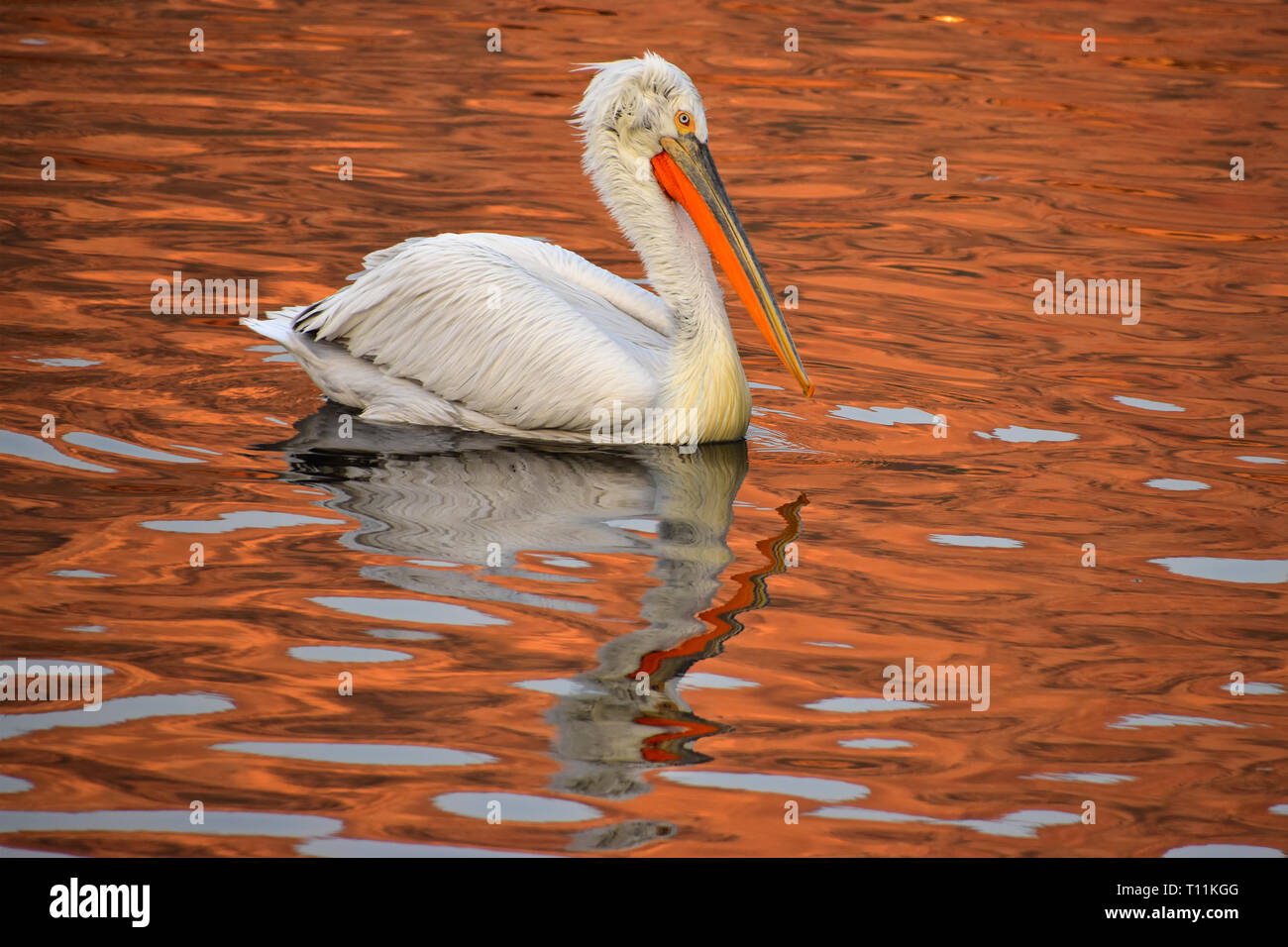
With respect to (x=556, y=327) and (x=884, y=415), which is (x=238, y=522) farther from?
(x=884, y=415)

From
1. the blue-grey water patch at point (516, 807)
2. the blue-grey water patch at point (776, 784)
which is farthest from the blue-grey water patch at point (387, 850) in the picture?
the blue-grey water patch at point (776, 784)

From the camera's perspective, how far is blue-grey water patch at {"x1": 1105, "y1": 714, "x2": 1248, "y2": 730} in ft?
13.7

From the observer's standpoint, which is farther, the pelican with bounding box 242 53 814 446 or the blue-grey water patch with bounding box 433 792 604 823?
the pelican with bounding box 242 53 814 446

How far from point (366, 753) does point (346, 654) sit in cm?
51

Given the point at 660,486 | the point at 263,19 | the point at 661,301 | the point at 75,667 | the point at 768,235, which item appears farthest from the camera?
the point at 263,19

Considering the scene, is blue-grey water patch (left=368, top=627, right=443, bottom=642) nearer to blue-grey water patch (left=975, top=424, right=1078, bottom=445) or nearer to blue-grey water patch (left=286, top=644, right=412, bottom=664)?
blue-grey water patch (left=286, top=644, right=412, bottom=664)

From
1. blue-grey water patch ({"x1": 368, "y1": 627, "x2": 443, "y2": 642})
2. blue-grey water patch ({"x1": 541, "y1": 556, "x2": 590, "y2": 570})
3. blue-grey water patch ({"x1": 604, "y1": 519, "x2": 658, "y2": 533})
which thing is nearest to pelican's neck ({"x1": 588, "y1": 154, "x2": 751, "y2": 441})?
blue-grey water patch ({"x1": 604, "y1": 519, "x2": 658, "y2": 533})

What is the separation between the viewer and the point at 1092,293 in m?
8.25

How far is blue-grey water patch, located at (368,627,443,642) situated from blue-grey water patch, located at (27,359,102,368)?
262 cm

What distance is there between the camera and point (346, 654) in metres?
4.27

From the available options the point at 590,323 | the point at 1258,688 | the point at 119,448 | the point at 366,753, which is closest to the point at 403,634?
the point at 366,753

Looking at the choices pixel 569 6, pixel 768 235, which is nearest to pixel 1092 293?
pixel 768 235
